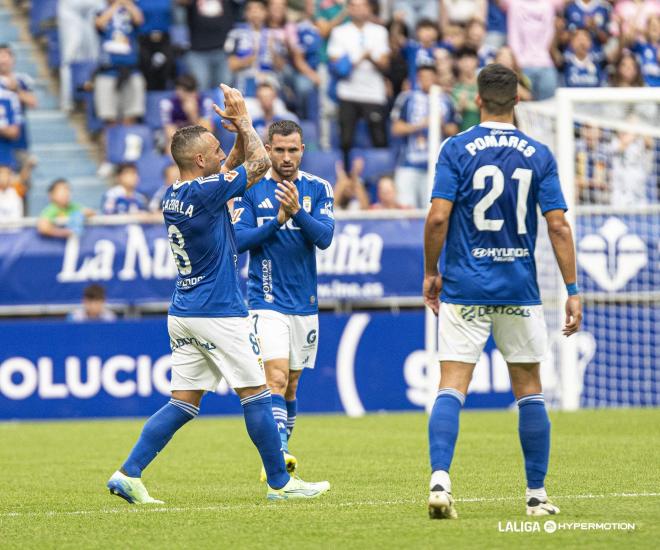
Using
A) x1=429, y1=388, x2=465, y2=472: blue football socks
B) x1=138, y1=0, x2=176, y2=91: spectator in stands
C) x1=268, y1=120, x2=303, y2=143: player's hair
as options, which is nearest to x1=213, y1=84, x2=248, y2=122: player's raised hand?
x1=268, y1=120, x2=303, y2=143: player's hair

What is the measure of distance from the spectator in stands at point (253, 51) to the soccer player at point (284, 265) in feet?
35.5

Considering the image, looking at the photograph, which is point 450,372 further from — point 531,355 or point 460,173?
point 460,173

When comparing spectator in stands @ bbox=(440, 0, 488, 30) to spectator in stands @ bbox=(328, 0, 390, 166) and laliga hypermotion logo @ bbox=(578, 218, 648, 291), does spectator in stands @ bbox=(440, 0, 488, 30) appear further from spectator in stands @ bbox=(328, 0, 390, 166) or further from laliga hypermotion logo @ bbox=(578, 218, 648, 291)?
laliga hypermotion logo @ bbox=(578, 218, 648, 291)

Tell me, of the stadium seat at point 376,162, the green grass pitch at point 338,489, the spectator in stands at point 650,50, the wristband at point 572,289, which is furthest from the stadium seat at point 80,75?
the wristband at point 572,289

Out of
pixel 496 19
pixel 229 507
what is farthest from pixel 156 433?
pixel 496 19

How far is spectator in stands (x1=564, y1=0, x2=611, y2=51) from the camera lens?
73.3 ft

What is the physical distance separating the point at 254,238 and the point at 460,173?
2.42 meters

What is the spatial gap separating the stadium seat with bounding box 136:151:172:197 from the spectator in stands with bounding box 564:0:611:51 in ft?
23.8

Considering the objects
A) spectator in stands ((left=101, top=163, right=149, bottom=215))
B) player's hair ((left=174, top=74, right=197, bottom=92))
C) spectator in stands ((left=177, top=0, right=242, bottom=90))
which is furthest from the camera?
spectator in stands ((left=177, top=0, right=242, bottom=90))

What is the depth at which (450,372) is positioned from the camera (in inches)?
286

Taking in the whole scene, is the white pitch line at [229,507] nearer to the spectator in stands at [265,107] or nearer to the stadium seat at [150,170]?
the stadium seat at [150,170]

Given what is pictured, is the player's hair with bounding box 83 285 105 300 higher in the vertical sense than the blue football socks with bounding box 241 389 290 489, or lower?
lower

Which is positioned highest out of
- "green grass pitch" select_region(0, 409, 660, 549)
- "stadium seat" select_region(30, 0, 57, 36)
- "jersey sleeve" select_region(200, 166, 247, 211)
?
"stadium seat" select_region(30, 0, 57, 36)

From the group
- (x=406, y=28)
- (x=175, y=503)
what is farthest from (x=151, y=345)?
(x=175, y=503)
